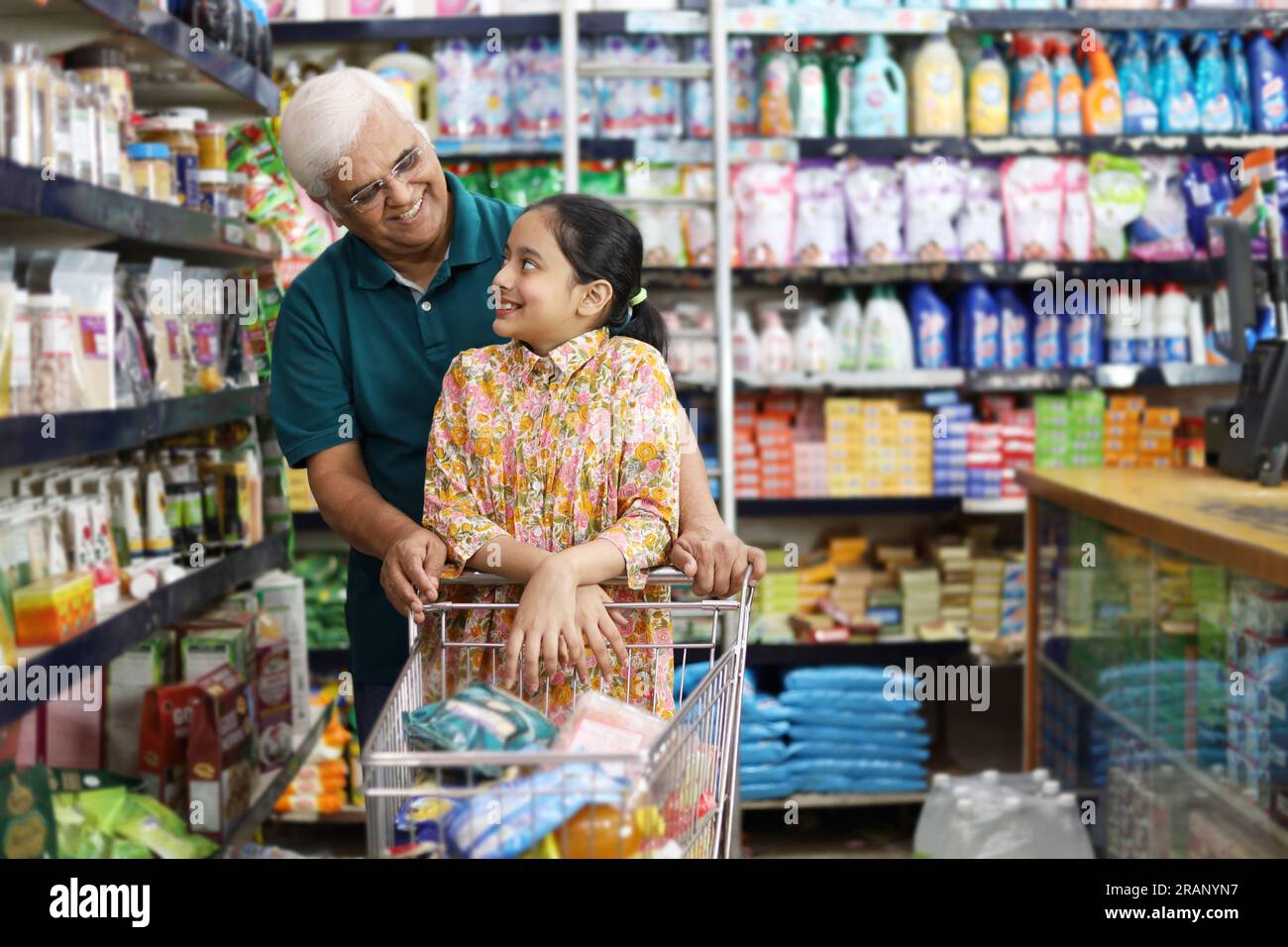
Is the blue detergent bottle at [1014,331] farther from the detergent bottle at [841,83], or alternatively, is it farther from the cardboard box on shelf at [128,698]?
the cardboard box on shelf at [128,698]

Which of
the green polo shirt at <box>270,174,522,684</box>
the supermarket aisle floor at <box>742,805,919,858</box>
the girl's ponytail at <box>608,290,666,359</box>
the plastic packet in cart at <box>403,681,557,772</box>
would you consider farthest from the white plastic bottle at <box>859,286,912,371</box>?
the plastic packet in cart at <box>403,681,557,772</box>

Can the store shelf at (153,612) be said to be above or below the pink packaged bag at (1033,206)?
below

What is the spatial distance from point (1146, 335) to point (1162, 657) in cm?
200

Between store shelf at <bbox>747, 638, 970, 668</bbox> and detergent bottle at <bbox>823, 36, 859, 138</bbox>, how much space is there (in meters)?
1.71

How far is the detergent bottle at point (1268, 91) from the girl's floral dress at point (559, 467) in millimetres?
3720

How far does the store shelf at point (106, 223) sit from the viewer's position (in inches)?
82.0

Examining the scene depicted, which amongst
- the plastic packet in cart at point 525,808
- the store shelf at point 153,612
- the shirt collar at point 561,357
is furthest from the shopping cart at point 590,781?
the store shelf at point 153,612

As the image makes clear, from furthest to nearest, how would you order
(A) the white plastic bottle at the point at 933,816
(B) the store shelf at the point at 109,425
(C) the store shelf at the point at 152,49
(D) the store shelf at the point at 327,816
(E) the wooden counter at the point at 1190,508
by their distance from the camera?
(D) the store shelf at the point at 327,816, (A) the white plastic bottle at the point at 933,816, (E) the wooden counter at the point at 1190,508, (C) the store shelf at the point at 152,49, (B) the store shelf at the point at 109,425

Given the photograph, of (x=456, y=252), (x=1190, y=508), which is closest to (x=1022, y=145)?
(x=1190, y=508)

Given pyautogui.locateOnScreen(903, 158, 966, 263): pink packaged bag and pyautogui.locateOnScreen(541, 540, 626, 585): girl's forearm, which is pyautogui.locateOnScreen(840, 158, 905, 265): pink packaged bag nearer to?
pyautogui.locateOnScreen(903, 158, 966, 263): pink packaged bag

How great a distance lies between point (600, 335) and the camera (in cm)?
180

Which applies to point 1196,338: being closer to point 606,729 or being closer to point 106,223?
point 106,223
